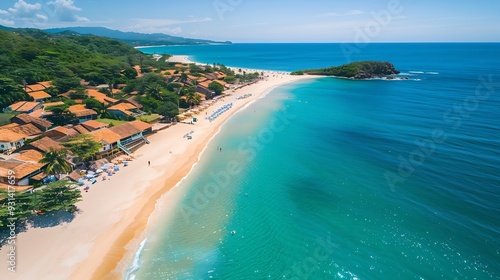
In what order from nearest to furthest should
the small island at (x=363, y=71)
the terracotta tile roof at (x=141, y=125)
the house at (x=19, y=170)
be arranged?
the house at (x=19, y=170) → the terracotta tile roof at (x=141, y=125) → the small island at (x=363, y=71)

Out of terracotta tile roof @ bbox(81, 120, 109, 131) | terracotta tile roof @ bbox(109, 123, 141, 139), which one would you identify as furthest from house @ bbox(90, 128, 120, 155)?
terracotta tile roof @ bbox(81, 120, 109, 131)

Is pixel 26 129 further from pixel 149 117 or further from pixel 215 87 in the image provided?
pixel 215 87

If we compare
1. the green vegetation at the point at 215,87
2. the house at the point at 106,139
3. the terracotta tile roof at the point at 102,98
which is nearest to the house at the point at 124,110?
the terracotta tile roof at the point at 102,98

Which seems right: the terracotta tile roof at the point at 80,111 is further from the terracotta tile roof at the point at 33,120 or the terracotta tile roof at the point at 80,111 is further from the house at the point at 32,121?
the house at the point at 32,121

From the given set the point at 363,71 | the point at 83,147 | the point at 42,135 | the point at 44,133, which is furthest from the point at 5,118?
the point at 363,71

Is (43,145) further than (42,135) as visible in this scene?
No

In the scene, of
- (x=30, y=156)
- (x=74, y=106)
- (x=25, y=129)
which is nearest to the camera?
(x=30, y=156)

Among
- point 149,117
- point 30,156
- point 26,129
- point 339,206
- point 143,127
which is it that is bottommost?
point 149,117

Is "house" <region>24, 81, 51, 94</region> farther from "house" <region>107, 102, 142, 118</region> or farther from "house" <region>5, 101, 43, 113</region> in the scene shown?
"house" <region>107, 102, 142, 118</region>
